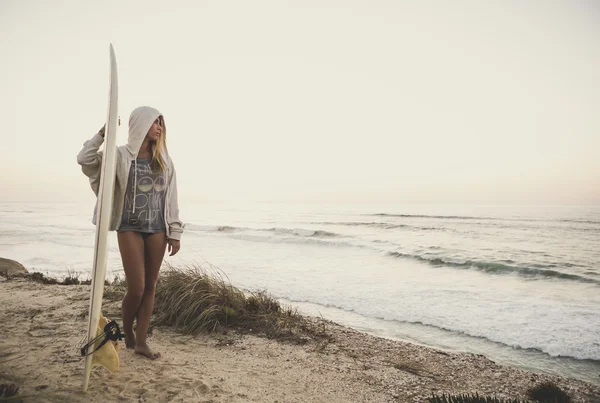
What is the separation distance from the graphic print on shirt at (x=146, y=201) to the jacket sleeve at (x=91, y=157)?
1.01ft

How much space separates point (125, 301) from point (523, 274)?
45.4 feet

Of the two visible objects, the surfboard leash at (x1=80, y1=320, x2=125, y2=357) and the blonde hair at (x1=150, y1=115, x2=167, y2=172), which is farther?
the blonde hair at (x1=150, y1=115, x2=167, y2=172)

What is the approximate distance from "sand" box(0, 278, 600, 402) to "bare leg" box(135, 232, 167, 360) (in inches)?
5.5

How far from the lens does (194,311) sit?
473 cm

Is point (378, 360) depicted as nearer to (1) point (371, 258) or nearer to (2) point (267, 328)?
(2) point (267, 328)

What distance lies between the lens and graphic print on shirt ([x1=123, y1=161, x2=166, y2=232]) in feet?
9.82

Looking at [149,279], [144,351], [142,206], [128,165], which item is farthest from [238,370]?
[128,165]

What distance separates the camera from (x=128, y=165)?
9.87 feet

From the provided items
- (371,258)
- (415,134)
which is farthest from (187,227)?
(415,134)

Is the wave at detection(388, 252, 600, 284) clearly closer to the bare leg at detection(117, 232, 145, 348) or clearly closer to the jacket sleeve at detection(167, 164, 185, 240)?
the jacket sleeve at detection(167, 164, 185, 240)

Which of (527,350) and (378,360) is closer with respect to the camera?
(378,360)

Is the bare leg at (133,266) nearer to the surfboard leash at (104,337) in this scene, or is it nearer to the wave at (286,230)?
the surfboard leash at (104,337)

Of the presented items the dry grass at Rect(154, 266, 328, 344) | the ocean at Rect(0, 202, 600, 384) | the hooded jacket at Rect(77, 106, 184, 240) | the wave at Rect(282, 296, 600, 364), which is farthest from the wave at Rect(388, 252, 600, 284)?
the hooded jacket at Rect(77, 106, 184, 240)

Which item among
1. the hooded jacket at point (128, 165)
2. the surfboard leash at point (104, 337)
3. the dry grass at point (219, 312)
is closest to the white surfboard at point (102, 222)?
the surfboard leash at point (104, 337)
